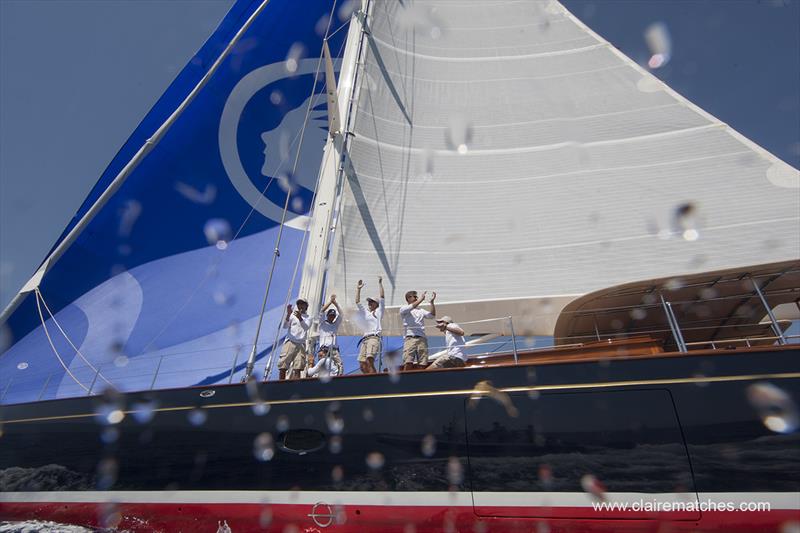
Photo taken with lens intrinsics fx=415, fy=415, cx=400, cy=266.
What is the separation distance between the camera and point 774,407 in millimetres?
2326

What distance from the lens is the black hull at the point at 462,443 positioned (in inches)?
89.6

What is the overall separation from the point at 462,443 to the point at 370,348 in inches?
59.8

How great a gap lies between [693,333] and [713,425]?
2.60 meters

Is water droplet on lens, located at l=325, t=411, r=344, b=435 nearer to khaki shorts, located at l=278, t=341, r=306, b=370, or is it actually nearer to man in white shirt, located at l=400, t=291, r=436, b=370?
man in white shirt, located at l=400, t=291, r=436, b=370

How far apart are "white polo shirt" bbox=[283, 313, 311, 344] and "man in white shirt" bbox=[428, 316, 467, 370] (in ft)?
4.24

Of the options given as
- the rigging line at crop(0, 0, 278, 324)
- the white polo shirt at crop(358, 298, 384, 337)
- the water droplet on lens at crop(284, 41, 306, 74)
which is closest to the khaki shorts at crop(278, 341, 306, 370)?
the white polo shirt at crop(358, 298, 384, 337)

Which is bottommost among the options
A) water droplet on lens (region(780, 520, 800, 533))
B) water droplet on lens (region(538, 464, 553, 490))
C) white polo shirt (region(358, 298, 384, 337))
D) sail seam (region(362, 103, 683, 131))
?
water droplet on lens (region(780, 520, 800, 533))

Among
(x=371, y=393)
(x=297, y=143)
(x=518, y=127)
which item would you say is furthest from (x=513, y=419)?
(x=297, y=143)

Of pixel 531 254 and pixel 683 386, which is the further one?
pixel 531 254

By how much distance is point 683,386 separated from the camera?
97.7 inches

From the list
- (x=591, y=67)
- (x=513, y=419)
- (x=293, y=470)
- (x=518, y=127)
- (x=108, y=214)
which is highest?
(x=591, y=67)

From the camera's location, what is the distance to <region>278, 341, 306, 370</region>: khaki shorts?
3941 mm

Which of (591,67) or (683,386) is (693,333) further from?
(591,67)

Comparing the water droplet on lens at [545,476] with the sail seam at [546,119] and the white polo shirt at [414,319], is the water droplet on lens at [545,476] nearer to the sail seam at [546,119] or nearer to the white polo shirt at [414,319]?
the white polo shirt at [414,319]
